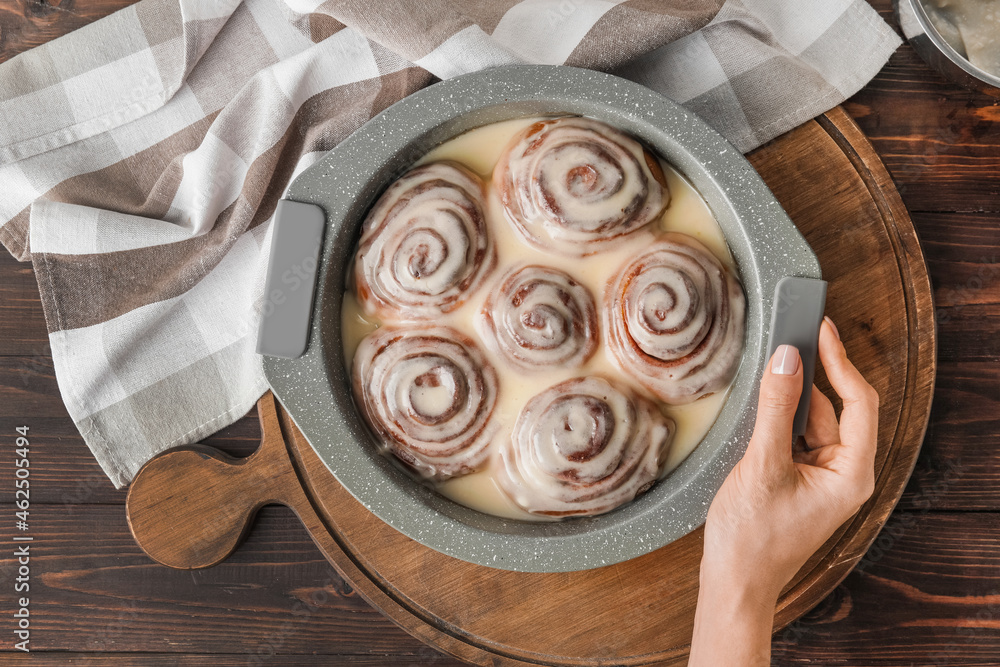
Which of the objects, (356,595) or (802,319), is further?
(356,595)

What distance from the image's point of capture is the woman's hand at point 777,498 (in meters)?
1.19

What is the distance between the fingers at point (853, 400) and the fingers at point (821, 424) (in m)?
0.06

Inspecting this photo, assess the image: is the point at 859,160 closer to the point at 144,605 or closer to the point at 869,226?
the point at 869,226

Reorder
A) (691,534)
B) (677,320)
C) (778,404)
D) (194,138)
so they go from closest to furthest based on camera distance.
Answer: (778,404)
(677,320)
(691,534)
(194,138)

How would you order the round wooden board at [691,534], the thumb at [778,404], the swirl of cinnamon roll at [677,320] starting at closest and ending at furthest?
the thumb at [778,404], the swirl of cinnamon roll at [677,320], the round wooden board at [691,534]

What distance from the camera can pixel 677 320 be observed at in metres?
1.27

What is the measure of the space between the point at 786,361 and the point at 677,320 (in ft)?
0.64

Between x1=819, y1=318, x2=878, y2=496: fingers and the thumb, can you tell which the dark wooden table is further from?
the thumb

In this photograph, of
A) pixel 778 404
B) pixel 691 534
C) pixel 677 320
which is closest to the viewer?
pixel 778 404

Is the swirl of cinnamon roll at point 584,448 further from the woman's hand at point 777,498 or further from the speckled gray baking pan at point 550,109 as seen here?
the woman's hand at point 777,498

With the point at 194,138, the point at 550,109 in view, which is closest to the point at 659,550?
the point at 550,109

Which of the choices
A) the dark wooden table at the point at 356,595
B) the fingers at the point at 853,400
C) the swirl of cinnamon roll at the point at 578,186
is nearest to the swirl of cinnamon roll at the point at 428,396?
the swirl of cinnamon roll at the point at 578,186

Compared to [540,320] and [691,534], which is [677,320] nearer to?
[540,320]

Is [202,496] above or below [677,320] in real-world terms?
below
